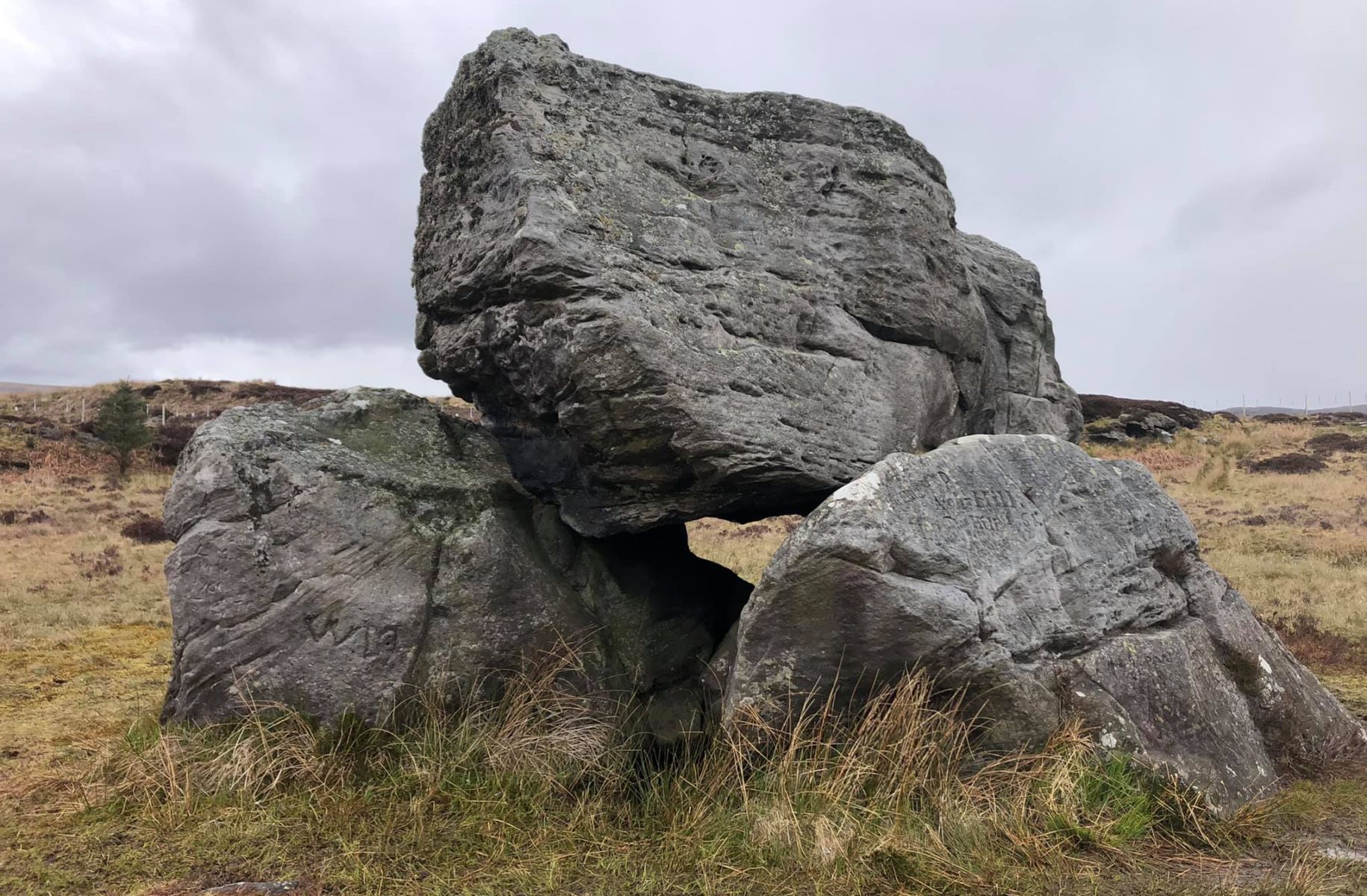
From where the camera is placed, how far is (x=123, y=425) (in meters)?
33.1

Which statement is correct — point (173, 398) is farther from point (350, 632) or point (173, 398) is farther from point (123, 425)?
point (350, 632)

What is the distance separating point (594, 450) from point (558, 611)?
1.32m

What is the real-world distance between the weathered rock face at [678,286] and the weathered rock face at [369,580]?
0.73m

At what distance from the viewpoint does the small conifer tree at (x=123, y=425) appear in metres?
32.9

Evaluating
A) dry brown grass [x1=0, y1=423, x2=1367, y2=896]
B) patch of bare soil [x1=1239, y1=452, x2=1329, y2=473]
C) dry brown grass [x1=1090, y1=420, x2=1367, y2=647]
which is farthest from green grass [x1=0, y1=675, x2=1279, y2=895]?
patch of bare soil [x1=1239, y1=452, x2=1329, y2=473]

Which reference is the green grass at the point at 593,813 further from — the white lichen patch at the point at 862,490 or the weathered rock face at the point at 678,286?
the weathered rock face at the point at 678,286

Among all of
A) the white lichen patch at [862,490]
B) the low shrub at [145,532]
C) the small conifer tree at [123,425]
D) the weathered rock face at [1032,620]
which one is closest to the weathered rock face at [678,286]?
the white lichen patch at [862,490]

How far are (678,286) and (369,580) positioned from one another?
3.18 metres

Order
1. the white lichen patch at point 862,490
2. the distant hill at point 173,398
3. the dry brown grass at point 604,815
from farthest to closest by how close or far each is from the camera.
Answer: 1. the distant hill at point 173,398
2. the white lichen patch at point 862,490
3. the dry brown grass at point 604,815

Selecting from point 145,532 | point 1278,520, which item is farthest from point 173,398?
point 1278,520

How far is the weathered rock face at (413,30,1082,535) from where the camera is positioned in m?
7.17

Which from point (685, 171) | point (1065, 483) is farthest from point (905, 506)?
point (685, 171)

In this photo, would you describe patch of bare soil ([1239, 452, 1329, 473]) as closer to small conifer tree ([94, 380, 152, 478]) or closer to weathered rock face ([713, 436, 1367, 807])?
weathered rock face ([713, 436, 1367, 807])

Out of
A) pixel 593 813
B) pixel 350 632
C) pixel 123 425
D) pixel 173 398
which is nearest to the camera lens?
pixel 593 813
